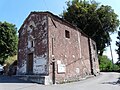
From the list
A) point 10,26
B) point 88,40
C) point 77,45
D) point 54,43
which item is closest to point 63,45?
point 54,43

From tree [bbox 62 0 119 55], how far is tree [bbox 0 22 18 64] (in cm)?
1064

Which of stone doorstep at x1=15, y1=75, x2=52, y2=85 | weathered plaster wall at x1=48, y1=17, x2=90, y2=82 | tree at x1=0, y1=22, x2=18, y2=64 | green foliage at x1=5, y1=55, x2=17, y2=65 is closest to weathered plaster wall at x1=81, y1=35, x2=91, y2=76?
weathered plaster wall at x1=48, y1=17, x2=90, y2=82

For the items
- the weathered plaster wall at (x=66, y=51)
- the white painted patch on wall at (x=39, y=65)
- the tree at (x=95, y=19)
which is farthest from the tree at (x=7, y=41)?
the white painted patch on wall at (x=39, y=65)

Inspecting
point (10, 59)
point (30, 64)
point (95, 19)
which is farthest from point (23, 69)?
point (95, 19)

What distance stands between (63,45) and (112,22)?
17582 mm

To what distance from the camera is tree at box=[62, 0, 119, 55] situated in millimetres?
38312

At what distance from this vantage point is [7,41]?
40.5 metres

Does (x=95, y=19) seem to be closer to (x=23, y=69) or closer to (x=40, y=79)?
(x=23, y=69)

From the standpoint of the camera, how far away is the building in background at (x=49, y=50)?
22328mm

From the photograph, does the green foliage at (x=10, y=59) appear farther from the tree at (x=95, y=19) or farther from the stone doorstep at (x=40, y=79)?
the stone doorstep at (x=40, y=79)

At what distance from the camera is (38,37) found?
78.4ft

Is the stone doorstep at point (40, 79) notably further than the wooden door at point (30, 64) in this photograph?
No

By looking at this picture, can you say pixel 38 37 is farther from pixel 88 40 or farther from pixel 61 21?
pixel 88 40

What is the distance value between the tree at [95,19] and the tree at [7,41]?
419 inches
